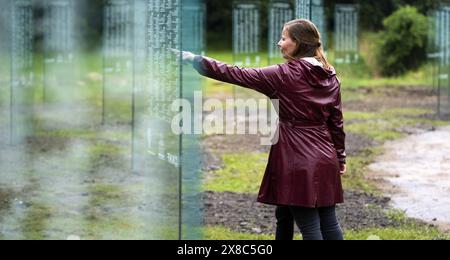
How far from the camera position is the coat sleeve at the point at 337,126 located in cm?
397

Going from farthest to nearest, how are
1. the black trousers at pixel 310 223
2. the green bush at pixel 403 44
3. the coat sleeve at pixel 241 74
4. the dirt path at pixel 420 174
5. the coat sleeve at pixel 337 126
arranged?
the green bush at pixel 403 44 → the dirt path at pixel 420 174 → the coat sleeve at pixel 337 126 → the black trousers at pixel 310 223 → the coat sleeve at pixel 241 74

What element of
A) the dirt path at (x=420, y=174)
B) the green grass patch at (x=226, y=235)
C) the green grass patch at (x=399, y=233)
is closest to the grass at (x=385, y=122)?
the dirt path at (x=420, y=174)

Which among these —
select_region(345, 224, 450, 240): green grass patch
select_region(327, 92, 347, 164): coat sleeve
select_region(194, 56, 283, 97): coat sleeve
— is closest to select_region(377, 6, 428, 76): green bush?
select_region(345, 224, 450, 240): green grass patch

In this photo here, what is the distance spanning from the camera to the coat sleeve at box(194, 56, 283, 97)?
370 centimetres

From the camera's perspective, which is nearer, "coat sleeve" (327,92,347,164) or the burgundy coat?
the burgundy coat

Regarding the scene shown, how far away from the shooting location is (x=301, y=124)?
386 cm

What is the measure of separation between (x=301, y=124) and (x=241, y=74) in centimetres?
37

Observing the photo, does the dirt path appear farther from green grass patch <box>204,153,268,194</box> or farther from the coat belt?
the coat belt

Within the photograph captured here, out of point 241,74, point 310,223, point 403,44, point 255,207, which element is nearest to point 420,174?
point 255,207

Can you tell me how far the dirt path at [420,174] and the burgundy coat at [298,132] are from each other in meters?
2.12

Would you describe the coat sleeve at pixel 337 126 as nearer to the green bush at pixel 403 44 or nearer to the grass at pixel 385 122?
the grass at pixel 385 122
